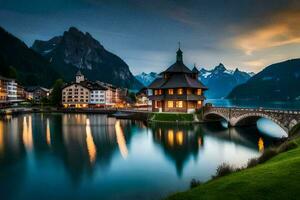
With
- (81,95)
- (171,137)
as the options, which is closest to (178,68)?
(171,137)

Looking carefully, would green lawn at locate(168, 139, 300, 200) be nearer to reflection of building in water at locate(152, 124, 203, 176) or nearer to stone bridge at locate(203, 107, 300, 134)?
reflection of building in water at locate(152, 124, 203, 176)

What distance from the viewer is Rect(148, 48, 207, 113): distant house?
258 feet

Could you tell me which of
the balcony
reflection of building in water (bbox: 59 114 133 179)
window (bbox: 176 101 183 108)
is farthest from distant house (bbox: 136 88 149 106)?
reflection of building in water (bbox: 59 114 133 179)

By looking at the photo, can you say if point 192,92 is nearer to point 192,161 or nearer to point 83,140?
point 83,140

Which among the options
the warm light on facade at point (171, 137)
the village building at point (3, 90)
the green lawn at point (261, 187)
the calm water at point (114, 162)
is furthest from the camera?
the village building at point (3, 90)

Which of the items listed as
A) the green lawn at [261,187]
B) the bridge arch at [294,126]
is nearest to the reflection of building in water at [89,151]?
the green lawn at [261,187]

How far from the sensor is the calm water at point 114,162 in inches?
933

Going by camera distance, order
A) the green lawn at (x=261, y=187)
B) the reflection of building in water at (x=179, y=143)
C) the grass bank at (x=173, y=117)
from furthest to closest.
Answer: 1. the grass bank at (x=173, y=117)
2. the reflection of building in water at (x=179, y=143)
3. the green lawn at (x=261, y=187)

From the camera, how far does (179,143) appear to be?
A: 151ft

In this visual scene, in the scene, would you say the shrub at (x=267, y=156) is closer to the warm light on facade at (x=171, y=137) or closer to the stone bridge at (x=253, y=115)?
the stone bridge at (x=253, y=115)

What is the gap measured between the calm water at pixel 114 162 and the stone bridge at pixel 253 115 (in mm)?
4370

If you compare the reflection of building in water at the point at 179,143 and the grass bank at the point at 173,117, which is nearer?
the reflection of building in water at the point at 179,143

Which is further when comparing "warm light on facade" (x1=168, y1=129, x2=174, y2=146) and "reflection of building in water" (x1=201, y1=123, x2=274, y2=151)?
"warm light on facade" (x1=168, y1=129, x2=174, y2=146)

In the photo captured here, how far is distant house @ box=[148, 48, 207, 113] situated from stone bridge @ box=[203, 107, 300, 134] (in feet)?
20.1
